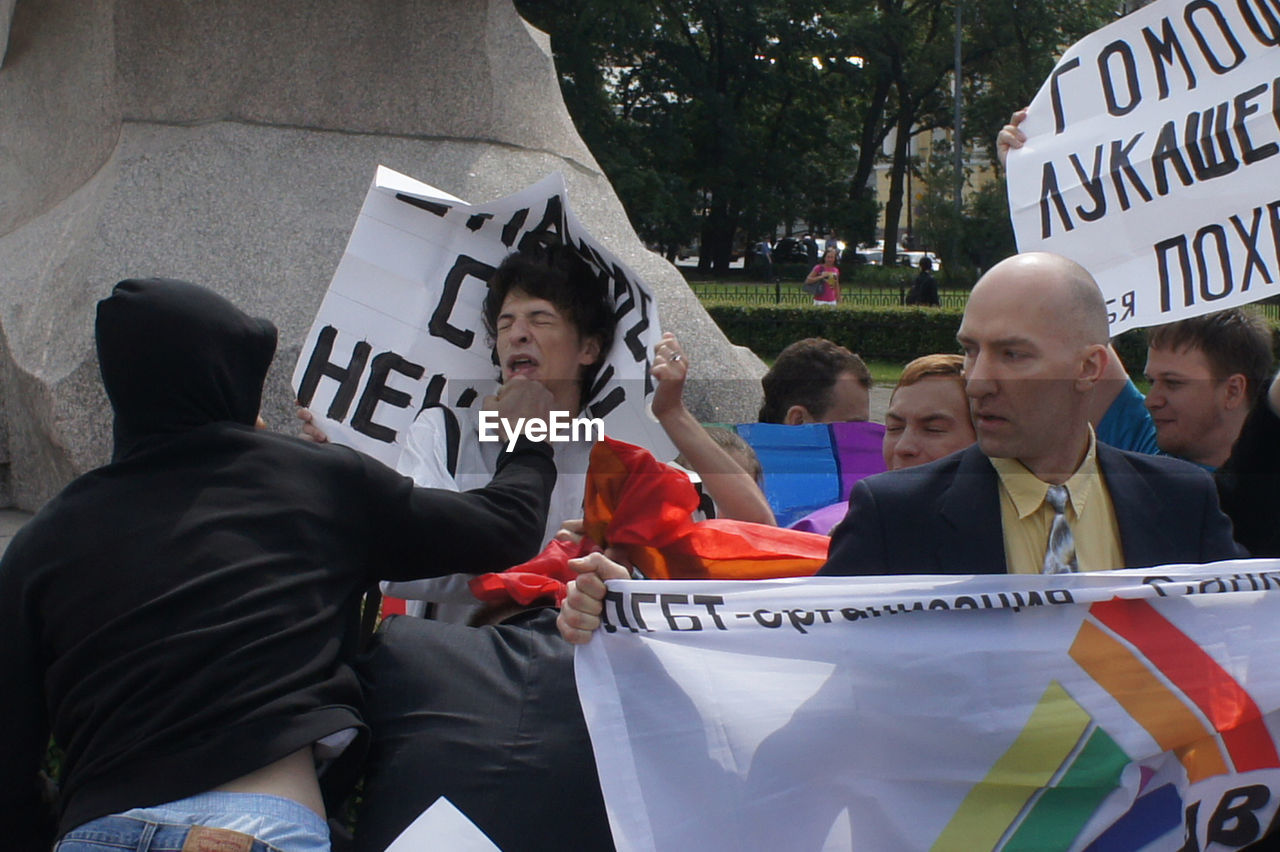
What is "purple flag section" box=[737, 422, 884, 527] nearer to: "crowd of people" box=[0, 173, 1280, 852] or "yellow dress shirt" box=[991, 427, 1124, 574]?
"crowd of people" box=[0, 173, 1280, 852]

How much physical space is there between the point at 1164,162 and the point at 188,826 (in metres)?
3.36

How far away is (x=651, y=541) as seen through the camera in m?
2.65

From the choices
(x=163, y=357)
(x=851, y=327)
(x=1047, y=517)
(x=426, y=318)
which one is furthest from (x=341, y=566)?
(x=851, y=327)

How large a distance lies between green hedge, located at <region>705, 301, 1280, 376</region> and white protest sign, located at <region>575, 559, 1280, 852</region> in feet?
50.3

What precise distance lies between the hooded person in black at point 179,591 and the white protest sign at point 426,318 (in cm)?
136

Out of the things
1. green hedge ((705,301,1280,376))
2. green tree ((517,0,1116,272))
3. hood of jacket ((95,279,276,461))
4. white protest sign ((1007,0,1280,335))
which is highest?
green tree ((517,0,1116,272))

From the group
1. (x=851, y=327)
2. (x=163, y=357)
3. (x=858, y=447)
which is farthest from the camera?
(x=851, y=327)

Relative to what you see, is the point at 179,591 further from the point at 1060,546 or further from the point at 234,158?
the point at 234,158

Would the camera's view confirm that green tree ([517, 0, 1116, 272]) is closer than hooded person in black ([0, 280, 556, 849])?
No

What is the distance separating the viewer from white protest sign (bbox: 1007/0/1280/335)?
12.3 feet

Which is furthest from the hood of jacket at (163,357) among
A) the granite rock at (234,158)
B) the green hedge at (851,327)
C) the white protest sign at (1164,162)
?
the green hedge at (851,327)

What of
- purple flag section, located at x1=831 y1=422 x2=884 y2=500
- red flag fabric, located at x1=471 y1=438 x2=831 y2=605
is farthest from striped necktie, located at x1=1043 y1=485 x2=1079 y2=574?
purple flag section, located at x1=831 y1=422 x2=884 y2=500

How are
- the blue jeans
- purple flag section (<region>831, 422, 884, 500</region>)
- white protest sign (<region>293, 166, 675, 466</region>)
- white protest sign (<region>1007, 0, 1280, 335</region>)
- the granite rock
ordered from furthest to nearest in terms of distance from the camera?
1. the granite rock
2. purple flag section (<region>831, 422, 884, 500</region>)
3. white protest sign (<region>1007, 0, 1280, 335</region>)
4. white protest sign (<region>293, 166, 675, 466</region>)
5. the blue jeans

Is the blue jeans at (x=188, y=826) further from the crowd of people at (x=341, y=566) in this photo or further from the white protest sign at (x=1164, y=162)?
the white protest sign at (x=1164, y=162)
